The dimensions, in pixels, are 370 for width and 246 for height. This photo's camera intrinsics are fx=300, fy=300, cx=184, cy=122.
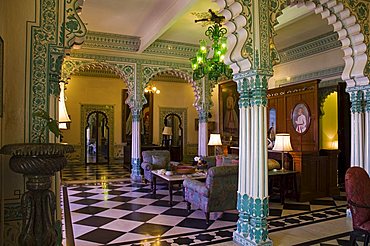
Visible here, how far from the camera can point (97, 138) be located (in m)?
14.0

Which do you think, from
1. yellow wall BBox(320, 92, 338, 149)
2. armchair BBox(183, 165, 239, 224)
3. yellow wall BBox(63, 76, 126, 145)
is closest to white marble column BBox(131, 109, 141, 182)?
armchair BBox(183, 165, 239, 224)

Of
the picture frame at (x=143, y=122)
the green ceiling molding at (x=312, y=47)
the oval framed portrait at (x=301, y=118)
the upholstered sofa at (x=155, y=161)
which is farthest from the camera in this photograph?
the picture frame at (x=143, y=122)

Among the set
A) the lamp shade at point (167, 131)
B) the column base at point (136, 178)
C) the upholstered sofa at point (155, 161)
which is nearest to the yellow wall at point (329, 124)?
the upholstered sofa at point (155, 161)

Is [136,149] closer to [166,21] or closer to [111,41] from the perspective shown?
[111,41]

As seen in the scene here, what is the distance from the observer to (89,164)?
526 inches

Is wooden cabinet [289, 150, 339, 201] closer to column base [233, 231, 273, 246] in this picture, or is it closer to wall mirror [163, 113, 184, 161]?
column base [233, 231, 273, 246]

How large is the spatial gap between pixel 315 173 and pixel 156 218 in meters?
3.67

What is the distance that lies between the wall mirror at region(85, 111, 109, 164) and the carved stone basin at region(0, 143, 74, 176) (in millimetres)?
11930

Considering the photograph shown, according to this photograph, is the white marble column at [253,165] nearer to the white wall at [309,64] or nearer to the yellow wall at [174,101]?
the white wall at [309,64]

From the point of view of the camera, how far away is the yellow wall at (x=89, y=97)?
13062mm

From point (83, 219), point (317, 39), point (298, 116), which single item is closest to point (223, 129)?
point (298, 116)

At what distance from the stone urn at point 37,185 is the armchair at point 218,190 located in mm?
2857

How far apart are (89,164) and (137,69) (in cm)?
627

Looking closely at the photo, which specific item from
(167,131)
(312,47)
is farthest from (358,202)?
(167,131)
